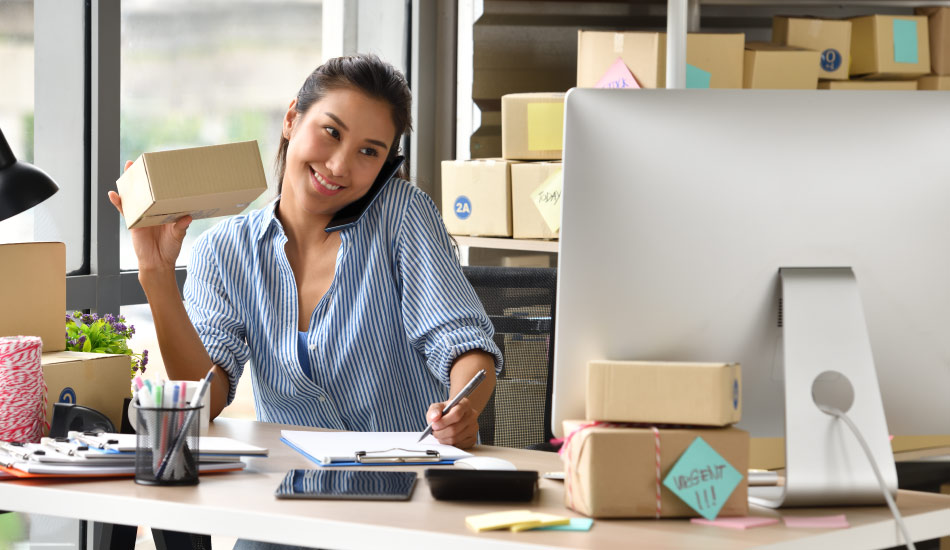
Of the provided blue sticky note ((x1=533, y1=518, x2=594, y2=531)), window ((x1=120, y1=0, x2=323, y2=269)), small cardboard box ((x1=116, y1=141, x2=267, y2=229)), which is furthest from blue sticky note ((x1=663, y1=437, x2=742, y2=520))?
window ((x1=120, y1=0, x2=323, y2=269))

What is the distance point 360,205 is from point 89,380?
1.92 feet

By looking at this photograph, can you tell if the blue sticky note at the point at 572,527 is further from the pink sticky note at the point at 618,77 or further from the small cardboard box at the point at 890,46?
the small cardboard box at the point at 890,46

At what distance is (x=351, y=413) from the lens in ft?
5.93

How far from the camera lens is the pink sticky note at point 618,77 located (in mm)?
2555

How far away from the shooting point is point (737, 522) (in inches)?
43.2

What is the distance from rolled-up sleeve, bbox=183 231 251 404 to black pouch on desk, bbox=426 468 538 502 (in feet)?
2.22

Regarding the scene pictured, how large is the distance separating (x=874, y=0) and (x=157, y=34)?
2133 millimetres

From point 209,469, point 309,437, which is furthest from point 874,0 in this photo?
point 209,469

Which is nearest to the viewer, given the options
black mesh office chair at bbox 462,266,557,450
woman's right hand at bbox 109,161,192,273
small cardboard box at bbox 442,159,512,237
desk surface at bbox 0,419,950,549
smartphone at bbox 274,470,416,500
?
desk surface at bbox 0,419,950,549

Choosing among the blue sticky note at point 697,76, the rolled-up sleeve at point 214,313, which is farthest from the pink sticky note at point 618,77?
the rolled-up sleeve at point 214,313

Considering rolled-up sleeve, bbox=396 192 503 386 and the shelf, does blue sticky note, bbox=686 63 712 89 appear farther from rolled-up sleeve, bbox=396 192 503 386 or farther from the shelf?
rolled-up sleeve, bbox=396 192 503 386

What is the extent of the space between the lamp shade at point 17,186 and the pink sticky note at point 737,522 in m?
0.98

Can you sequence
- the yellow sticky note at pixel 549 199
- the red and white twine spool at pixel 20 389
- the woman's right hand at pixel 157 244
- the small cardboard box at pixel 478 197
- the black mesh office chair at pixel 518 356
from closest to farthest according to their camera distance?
the red and white twine spool at pixel 20 389
the woman's right hand at pixel 157 244
the black mesh office chair at pixel 518 356
the yellow sticky note at pixel 549 199
the small cardboard box at pixel 478 197

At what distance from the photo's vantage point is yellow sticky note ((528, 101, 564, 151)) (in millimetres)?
2727
